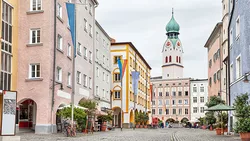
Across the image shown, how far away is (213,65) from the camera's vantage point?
63.3m

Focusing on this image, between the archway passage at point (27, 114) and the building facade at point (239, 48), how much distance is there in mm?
16164

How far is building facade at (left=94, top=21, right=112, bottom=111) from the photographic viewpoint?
170ft

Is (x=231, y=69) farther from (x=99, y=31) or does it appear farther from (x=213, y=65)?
(x=213, y=65)

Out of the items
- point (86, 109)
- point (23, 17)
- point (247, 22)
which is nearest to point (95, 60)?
point (86, 109)

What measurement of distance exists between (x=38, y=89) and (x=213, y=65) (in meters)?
38.0

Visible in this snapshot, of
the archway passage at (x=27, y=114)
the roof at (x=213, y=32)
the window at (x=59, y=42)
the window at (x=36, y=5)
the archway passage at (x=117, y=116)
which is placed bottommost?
the archway passage at (x=117, y=116)

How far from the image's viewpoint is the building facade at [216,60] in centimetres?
5612

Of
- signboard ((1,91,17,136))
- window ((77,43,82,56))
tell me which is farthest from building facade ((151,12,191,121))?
signboard ((1,91,17,136))

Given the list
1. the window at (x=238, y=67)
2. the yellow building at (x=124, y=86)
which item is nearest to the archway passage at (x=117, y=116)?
the yellow building at (x=124, y=86)

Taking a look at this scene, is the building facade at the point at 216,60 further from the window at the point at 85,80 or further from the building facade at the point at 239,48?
the building facade at the point at 239,48

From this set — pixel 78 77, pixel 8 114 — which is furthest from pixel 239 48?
pixel 8 114

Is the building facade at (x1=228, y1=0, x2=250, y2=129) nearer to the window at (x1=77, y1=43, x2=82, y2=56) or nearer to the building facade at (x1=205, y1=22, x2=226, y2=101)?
the window at (x1=77, y1=43, x2=82, y2=56)

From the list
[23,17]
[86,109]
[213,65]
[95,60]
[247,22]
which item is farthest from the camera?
[213,65]

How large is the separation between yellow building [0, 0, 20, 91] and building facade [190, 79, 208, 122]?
9385 cm
